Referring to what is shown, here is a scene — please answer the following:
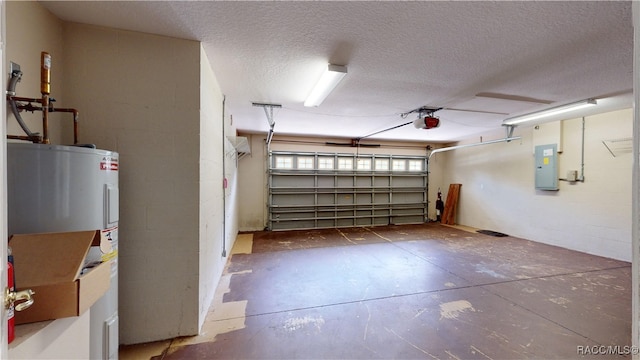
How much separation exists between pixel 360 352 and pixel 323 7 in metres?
2.48

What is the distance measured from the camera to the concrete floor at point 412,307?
190 cm

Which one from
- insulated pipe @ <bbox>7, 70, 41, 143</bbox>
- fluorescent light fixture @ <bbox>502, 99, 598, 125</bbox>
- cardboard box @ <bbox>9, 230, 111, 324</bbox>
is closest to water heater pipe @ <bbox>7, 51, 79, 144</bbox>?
insulated pipe @ <bbox>7, 70, 41, 143</bbox>

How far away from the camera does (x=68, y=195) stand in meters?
1.31

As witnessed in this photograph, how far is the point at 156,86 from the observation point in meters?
1.91

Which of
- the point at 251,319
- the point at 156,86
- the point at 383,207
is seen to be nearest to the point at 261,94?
the point at 156,86

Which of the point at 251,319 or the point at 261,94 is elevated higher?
the point at 261,94

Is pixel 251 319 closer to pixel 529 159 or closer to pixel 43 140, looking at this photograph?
pixel 43 140

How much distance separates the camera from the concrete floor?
6.24ft

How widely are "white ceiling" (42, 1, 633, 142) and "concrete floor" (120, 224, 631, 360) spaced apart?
2.44m

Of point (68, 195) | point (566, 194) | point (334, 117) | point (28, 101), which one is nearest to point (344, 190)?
point (334, 117)

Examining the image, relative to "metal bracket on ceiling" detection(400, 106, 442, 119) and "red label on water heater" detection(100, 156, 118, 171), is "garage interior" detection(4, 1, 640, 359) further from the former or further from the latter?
"red label on water heater" detection(100, 156, 118, 171)

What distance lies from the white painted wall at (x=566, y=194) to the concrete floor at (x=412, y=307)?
0.52 m

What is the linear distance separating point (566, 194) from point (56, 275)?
22.8ft

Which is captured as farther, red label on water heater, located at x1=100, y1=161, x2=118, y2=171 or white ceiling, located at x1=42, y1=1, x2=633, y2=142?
white ceiling, located at x1=42, y1=1, x2=633, y2=142
